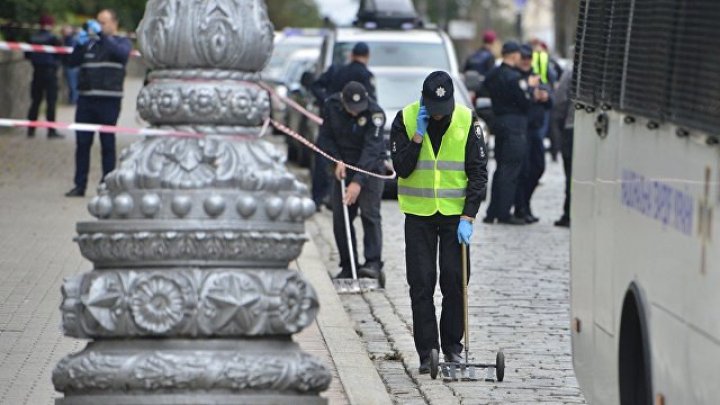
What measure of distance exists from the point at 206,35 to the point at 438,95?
4.18m

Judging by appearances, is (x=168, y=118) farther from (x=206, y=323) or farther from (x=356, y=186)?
(x=356, y=186)

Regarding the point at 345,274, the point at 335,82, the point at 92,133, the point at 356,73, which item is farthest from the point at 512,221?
the point at 345,274

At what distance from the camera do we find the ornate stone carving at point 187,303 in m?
6.15

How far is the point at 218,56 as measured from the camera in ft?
21.1

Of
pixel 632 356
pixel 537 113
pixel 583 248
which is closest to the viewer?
pixel 632 356

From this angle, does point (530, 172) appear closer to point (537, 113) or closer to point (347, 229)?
point (537, 113)

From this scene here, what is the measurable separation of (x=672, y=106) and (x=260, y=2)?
143cm

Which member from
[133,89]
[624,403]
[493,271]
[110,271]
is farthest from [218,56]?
[133,89]

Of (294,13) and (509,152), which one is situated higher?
(509,152)

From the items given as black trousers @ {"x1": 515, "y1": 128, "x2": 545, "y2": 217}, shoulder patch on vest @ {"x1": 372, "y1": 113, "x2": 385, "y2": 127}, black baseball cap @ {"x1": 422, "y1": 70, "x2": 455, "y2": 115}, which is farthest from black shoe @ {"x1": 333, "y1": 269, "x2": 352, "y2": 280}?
black trousers @ {"x1": 515, "y1": 128, "x2": 545, "y2": 217}

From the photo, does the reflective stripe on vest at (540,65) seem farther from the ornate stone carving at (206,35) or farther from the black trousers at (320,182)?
the ornate stone carving at (206,35)

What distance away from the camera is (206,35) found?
21.1ft

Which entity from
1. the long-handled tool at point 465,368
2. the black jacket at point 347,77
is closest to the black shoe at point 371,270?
the black jacket at point 347,77

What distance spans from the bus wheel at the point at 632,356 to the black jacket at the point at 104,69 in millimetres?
13584
